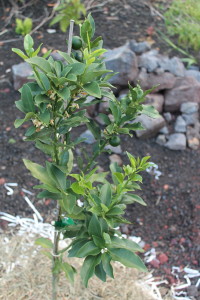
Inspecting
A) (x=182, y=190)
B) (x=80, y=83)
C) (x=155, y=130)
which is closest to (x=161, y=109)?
(x=155, y=130)

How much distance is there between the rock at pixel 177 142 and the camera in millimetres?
3452

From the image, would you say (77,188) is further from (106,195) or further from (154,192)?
(154,192)

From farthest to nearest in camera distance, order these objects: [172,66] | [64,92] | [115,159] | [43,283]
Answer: [172,66], [115,159], [43,283], [64,92]

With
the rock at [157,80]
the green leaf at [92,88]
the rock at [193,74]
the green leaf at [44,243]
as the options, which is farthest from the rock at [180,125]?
the green leaf at [92,88]

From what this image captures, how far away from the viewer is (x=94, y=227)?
149 cm

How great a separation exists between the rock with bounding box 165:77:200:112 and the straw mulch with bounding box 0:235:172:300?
1.57 metres

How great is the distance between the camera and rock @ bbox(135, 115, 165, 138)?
3.45 meters

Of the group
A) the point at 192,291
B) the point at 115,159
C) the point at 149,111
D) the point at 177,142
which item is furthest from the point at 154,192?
the point at 149,111

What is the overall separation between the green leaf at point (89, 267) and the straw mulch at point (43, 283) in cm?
93

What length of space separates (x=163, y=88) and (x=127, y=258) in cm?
244

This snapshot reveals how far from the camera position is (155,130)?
352 centimetres

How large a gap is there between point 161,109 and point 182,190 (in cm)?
81

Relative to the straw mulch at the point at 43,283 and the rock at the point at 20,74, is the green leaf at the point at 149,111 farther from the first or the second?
the rock at the point at 20,74

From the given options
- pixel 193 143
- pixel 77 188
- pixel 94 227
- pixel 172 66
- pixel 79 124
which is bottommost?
pixel 193 143
